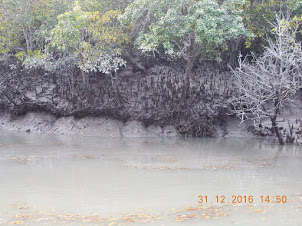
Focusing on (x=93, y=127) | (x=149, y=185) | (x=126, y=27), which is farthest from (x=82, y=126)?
(x=149, y=185)

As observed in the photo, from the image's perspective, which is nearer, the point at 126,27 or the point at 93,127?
the point at 126,27

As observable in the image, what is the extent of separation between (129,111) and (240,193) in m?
8.24

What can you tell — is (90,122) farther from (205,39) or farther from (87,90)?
(205,39)

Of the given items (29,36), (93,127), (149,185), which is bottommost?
(149,185)

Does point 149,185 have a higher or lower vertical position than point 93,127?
lower

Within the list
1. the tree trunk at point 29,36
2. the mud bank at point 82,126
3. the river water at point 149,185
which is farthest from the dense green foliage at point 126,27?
the river water at point 149,185

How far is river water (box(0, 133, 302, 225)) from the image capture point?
202 inches

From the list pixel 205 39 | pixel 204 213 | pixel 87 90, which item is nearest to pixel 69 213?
pixel 204 213

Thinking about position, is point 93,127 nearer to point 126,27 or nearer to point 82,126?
point 82,126

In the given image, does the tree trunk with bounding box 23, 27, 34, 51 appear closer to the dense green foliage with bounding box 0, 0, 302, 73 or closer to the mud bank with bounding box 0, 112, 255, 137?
the dense green foliage with bounding box 0, 0, 302, 73

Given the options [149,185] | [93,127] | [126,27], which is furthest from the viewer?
[93,127]

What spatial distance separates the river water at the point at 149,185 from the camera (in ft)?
16.9

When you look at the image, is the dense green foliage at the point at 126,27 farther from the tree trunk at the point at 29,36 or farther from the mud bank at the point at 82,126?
the mud bank at the point at 82,126

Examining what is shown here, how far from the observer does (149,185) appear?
6.64 meters
